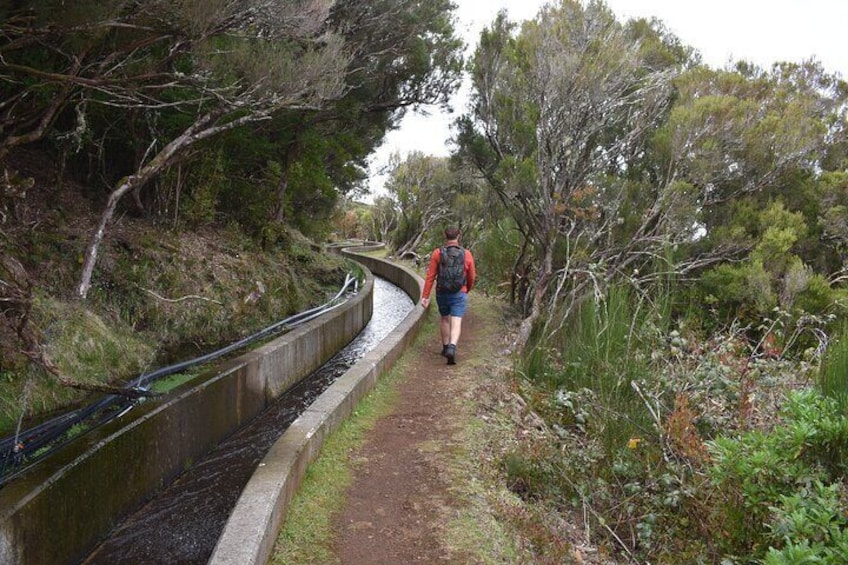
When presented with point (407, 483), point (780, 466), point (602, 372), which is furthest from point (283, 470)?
point (602, 372)

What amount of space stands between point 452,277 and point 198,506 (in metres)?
4.04

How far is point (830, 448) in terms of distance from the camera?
3.41 metres

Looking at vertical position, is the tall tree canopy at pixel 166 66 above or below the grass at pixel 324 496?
above

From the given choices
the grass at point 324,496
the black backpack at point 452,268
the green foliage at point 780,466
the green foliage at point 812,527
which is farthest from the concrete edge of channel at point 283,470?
the green foliage at point 780,466

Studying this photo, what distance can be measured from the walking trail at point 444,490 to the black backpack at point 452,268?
1.22 metres

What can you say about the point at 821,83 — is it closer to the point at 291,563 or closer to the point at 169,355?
the point at 169,355

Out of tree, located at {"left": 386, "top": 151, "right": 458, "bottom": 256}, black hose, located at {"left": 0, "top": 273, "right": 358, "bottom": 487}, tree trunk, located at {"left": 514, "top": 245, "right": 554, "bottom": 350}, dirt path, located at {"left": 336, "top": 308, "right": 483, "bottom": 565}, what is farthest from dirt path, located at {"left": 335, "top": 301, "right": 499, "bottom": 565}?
tree, located at {"left": 386, "top": 151, "right": 458, "bottom": 256}

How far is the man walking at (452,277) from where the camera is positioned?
A: 775cm

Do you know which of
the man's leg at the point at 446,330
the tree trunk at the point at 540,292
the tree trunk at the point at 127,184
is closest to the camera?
the tree trunk at the point at 127,184

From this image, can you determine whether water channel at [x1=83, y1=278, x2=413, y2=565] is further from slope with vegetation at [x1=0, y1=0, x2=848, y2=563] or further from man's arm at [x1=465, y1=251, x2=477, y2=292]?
man's arm at [x1=465, y1=251, x2=477, y2=292]

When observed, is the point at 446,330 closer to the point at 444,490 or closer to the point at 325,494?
the point at 444,490

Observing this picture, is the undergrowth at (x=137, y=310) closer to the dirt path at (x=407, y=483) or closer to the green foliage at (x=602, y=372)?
the dirt path at (x=407, y=483)

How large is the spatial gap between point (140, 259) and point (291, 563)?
19.7 feet

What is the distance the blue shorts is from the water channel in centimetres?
219
